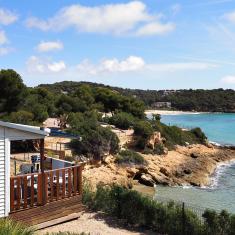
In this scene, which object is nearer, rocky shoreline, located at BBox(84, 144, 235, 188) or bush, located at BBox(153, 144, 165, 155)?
rocky shoreline, located at BBox(84, 144, 235, 188)

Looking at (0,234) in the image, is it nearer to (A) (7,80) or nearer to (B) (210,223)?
(B) (210,223)

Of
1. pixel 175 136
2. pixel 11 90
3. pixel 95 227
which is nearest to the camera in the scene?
pixel 95 227

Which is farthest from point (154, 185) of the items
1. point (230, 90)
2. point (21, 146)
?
point (230, 90)

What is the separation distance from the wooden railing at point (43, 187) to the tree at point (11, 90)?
2551cm

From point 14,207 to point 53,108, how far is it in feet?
131

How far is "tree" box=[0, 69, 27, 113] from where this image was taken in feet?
125

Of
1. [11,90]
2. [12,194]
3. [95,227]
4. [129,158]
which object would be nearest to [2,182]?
[12,194]

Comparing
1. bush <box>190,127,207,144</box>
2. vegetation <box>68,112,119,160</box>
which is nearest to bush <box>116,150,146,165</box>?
vegetation <box>68,112,119,160</box>

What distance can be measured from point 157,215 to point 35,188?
4221 millimetres

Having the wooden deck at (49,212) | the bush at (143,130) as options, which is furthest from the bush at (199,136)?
the wooden deck at (49,212)

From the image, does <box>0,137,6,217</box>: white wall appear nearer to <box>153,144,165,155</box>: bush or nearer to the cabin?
the cabin

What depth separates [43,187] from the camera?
43.3 ft

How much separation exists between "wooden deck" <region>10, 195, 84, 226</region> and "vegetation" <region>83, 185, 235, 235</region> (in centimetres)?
148

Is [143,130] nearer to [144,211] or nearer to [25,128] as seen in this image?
[144,211]
